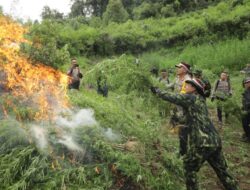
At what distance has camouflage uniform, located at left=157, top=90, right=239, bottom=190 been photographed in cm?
597

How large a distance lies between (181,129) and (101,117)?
149 cm

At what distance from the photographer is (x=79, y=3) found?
35844 millimetres

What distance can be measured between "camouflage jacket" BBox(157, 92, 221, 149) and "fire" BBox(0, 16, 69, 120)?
244 cm

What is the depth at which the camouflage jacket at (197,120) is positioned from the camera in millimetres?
5969

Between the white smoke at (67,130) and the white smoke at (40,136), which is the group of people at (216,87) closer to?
the white smoke at (67,130)

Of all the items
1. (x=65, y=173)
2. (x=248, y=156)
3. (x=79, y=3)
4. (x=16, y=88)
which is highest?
(x=79, y=3)

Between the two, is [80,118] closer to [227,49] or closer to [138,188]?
[138,188]

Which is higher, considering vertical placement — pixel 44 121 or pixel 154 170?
pixel 44 121

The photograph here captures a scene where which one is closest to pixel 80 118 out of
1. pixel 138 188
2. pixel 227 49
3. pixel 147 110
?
pixel 147 110

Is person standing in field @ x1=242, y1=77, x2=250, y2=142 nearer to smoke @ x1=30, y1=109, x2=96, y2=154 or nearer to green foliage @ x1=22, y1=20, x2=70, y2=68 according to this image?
smoke @ x1=30, y1=109, x2=96, y2=154

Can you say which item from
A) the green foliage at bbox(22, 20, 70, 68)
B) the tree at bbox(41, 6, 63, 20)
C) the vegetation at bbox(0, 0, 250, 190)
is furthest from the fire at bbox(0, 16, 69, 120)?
the tree at bbox(41, 6, 63, 20)

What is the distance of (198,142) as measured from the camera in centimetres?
595

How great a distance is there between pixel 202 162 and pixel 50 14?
2701 centimetres

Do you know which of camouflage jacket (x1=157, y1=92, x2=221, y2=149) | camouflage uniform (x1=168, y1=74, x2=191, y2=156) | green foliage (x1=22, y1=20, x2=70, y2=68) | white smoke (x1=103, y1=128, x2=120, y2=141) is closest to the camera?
camouflage jacket (x1=157, y1=92, x2=221, y2=149)
